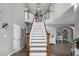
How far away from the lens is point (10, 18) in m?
2.85

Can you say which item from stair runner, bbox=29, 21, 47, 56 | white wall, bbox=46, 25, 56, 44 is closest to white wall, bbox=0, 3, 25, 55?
stair runner, bbox=29, 21, 47, 56

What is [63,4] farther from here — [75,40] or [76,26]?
[75,40]

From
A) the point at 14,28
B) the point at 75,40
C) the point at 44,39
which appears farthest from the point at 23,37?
the point at 75,40

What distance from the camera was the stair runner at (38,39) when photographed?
2873 millimetres

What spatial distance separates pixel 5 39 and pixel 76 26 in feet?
5.46

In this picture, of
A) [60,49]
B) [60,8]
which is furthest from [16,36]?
[60,8]

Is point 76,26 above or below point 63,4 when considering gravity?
below

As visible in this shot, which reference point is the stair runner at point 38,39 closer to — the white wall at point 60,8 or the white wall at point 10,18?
the white wall at point 10,18

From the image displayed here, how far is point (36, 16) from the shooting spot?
2900 mm

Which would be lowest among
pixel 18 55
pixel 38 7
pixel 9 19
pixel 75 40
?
pixel 18 55

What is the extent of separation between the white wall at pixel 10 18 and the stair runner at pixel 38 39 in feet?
1.02

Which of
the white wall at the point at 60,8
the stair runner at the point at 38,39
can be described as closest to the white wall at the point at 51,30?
the stair runner at the point at 38,39

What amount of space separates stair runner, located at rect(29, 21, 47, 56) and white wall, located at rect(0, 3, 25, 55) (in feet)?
1.02

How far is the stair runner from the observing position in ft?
9.43
